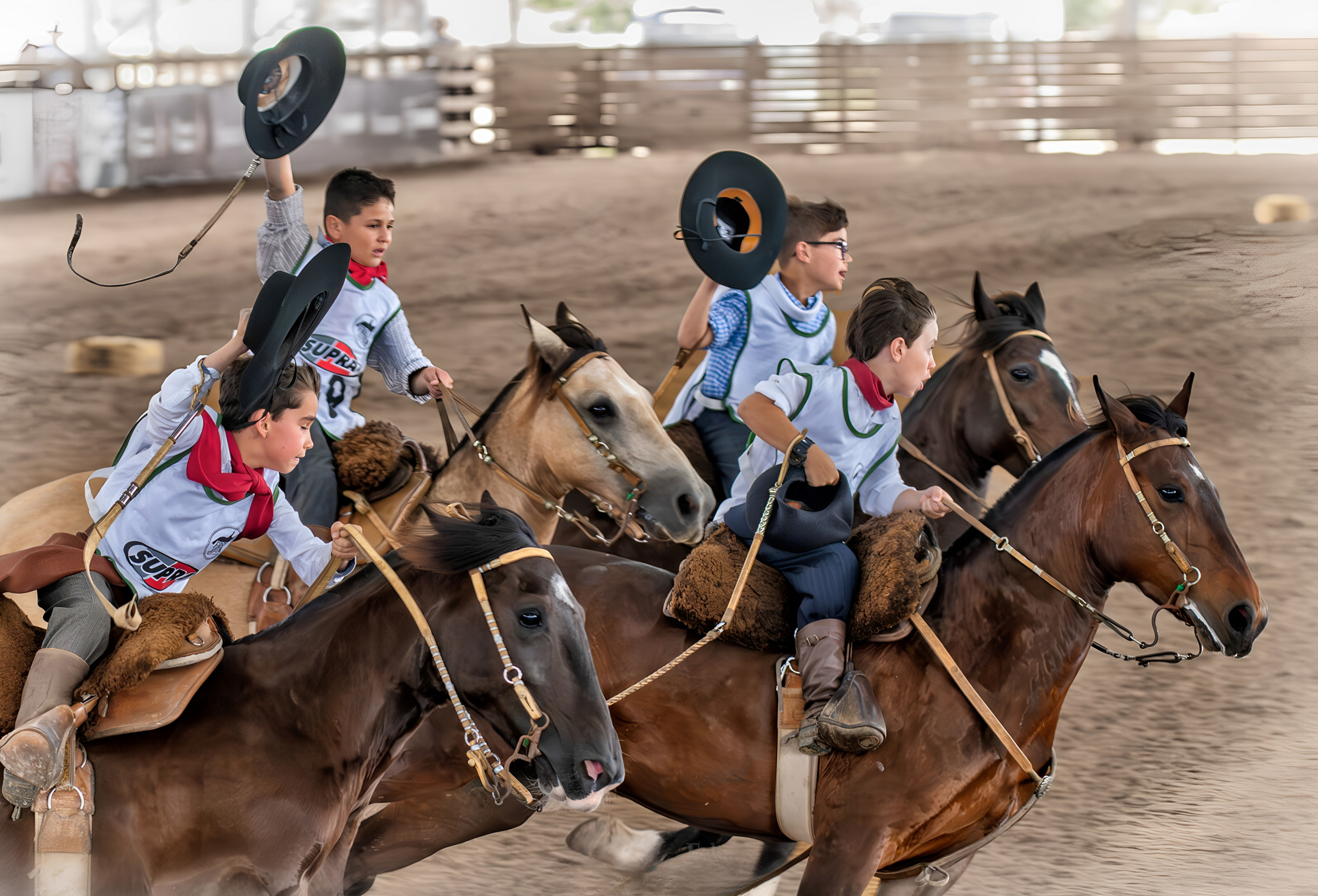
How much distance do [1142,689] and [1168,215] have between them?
932 centimetres

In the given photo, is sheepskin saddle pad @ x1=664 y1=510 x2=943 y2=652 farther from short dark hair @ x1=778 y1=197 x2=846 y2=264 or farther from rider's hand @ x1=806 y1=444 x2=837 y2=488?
short dark hair @ x1=778 y1=197 x2=846 y2=264

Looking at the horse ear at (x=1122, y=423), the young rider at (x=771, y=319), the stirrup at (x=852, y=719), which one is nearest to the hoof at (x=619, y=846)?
the young rider at (x=771, y=319)

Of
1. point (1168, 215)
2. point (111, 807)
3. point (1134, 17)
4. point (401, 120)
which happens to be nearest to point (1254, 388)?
point (1168, 215)

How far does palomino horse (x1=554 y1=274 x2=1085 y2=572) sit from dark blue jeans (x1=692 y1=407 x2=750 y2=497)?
0.34 metres

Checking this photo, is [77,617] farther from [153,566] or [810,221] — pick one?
[810,221]

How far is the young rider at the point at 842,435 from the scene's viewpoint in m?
3.21

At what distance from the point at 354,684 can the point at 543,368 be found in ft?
5.80

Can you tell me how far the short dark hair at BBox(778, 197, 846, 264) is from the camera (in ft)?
14.2

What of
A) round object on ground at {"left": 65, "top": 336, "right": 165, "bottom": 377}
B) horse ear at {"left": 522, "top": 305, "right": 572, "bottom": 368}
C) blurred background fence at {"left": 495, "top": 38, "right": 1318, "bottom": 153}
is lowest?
round object on ground at {"left": 65, "top": 336, "right": 165, "bottom": 377}

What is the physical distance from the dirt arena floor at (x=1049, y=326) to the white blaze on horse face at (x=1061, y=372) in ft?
6.14

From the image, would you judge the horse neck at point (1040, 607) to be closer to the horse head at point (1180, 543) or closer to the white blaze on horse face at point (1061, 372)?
the horse head at point (1180, 543)

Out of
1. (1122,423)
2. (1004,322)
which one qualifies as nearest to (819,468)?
(1122,423)

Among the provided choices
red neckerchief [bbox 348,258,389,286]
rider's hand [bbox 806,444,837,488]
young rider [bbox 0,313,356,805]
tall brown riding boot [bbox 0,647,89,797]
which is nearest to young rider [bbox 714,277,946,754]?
rider's hand [bbox 806,444,837,488]

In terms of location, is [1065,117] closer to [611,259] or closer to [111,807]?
[611,259]
